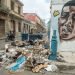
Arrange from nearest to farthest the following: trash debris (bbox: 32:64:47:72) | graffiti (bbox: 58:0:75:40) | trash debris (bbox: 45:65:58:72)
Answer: trash debris (bbox: 32:64:47:72) < trash debris (bbox: 45:65:58:72) < graffiti (bbox: 58:0:75:40)

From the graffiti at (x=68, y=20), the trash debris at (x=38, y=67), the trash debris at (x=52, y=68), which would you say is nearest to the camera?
the trash debris at (x=38, y=67)

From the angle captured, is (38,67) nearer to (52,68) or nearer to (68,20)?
(52,68)

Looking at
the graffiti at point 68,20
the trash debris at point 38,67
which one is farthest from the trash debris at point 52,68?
the graffiti at point 68,20

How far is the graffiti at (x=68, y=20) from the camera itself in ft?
41.7

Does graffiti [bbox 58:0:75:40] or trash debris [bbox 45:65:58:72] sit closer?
trash debris [bbox 45:65:58:72]

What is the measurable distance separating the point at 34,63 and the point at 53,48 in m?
1.54

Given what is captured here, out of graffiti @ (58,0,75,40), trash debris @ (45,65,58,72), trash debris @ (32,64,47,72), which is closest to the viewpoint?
trash debris @ (32,64,47,72)

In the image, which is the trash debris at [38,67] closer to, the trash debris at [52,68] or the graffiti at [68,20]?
the trash debris at [52,68]

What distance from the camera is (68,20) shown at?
12734 millimetres

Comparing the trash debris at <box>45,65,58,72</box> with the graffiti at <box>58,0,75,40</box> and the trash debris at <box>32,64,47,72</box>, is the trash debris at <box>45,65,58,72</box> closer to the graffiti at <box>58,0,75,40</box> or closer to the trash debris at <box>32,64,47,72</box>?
the trash debris at <box>32,64,47,72</box>

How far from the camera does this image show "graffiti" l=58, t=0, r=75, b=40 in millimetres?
12695

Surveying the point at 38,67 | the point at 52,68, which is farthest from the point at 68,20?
the point at 38,67

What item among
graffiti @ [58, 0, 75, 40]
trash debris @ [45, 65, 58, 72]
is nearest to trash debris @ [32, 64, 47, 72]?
trash debris @ [45, 65, 58, 72]

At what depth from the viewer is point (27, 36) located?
30938 millimetres
